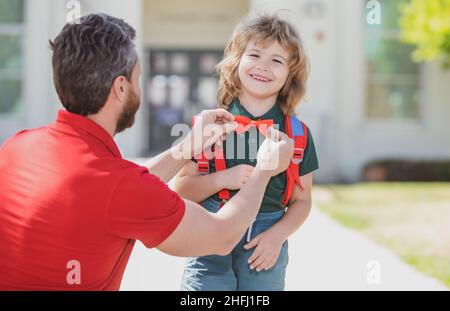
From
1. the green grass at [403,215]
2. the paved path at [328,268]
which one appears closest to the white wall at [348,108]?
the green grass at [403,215]

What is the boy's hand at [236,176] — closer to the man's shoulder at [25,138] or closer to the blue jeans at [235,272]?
the blue jeans at [235,272]

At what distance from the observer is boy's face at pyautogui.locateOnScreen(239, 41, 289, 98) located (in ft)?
8.78

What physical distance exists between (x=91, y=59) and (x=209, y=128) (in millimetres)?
644

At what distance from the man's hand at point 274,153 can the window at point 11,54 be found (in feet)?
40.6

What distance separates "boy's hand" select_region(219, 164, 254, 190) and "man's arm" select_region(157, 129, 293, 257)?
0.18 meters

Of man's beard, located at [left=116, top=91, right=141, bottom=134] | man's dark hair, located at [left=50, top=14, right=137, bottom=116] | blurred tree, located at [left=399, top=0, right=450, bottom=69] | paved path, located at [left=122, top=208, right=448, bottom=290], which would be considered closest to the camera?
man's dark hair, located at [left=50, top=14, right=137, bottom=116]

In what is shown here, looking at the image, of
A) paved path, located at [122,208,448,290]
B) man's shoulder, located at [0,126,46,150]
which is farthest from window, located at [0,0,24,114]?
man's shoulder, located at [0,126,46,150]

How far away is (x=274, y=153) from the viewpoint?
232 centimetres

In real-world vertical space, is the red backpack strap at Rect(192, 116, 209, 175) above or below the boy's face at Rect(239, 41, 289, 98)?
below

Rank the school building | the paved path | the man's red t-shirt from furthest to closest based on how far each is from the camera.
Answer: the school building
the paved path
the man's red t-shirt

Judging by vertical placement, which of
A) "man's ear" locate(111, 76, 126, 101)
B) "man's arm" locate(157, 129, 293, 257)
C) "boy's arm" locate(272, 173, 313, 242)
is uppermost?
"man's ear" locate(111, 76, 126, 101)

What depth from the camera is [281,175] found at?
2.66 meters

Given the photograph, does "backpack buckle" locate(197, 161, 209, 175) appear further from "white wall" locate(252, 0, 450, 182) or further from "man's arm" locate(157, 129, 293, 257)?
"white wall" locate(252, 0, 450, 182)
